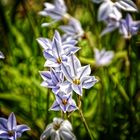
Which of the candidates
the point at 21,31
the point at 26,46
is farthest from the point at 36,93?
the point at 21,31

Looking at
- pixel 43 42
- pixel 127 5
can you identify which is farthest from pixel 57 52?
pixel 127 5

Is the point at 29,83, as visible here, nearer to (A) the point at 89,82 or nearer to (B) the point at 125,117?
(B) the point at 125,117

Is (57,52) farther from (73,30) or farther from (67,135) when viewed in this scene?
(73,30)

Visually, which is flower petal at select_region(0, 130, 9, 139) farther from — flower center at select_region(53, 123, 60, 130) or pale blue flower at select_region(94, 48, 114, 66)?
pale blue flower at select_region(94, 48, 114, 66)

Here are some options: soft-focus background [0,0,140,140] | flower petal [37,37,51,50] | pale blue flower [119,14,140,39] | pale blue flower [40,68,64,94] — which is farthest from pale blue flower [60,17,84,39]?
pale blue flower [40,68,64,94]

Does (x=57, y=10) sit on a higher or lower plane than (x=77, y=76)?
higher

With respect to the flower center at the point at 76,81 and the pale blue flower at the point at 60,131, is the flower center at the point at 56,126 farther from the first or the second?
the flower center at the point at 76,81
